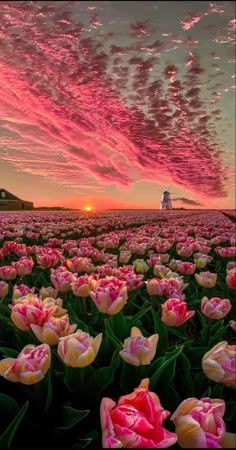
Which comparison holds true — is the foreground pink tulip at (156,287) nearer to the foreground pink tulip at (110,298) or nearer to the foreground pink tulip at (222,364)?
the foreground pink tulip at (110,298)

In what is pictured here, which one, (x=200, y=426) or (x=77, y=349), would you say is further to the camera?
(x=77, y=349)

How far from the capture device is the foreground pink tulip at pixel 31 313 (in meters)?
2.26

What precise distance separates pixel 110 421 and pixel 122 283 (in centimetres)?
141

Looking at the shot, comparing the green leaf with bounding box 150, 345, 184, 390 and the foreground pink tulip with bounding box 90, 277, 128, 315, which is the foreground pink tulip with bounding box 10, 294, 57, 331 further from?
the green leaf with bounding box 150, 345, 184, 390

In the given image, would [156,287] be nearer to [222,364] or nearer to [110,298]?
[110,298]

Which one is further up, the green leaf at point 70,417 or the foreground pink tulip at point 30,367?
the foreground pink tulip at point 30,367

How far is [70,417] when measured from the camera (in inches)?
72.9

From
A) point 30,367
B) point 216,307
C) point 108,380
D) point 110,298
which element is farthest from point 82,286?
point 30,367

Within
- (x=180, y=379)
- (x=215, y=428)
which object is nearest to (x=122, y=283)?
(x=180, y=379)

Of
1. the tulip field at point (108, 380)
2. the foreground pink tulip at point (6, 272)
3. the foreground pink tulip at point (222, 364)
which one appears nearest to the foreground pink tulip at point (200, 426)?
the tulip field at point (108, 380)

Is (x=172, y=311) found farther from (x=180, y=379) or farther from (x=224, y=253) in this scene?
(x=224, y=253)

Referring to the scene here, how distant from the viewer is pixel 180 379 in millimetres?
2467

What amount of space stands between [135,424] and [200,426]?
216 mm

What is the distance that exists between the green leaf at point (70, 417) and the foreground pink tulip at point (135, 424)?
491 millimetres
